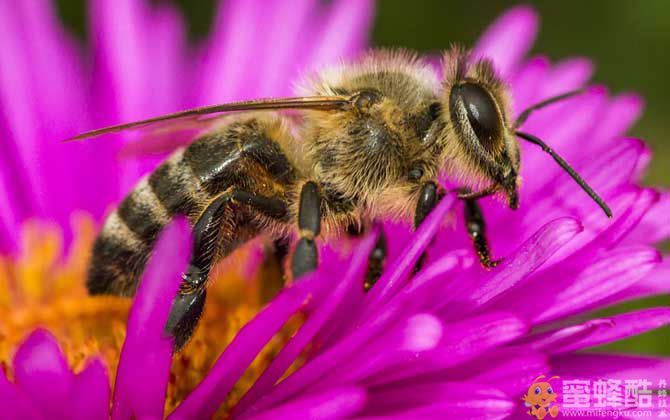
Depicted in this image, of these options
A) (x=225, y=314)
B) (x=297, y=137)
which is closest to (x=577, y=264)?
(x=297, y=137)

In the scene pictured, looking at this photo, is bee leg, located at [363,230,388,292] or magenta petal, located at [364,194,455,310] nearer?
magenta petal, located at [364,194,455,310]

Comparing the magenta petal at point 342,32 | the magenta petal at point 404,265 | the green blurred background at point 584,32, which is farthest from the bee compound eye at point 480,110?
the green blurred background at point 584,32

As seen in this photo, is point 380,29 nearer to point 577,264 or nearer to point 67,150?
point 67,150

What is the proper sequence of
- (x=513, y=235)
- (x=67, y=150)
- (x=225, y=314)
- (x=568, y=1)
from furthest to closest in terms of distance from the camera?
1. (x=568, y=1)
2. (x=67, y=150)
3. (x=225, y=314)
4. (x=513, y=235)

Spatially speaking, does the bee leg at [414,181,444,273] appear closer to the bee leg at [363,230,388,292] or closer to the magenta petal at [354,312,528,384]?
the bee leg at [363,230,388,292]

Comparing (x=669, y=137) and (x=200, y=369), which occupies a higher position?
(x=669, y=137)

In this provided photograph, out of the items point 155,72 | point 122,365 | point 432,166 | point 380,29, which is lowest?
point 122,365

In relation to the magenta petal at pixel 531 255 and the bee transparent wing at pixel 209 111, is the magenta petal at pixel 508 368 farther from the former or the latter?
the bee transparent wing at pixel 209 111

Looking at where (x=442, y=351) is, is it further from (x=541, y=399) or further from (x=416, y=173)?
(x=416, y=173)

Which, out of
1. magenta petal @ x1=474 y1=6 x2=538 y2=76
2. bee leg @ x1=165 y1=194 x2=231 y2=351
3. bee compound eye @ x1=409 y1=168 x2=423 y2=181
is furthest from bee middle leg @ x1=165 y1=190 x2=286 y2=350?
magenta petal @ x1=474 y1=6 x2=538 y2=76
